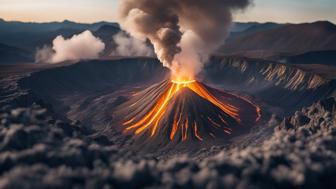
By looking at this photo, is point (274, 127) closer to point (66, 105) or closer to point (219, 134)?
point (219, 134)

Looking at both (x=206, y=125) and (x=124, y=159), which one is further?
(x=206, y=125)

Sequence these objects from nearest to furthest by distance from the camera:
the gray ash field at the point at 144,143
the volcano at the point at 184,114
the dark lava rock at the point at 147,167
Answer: the dark lava rock at the point at 147,167
the gray ash field at the point at 144,143
the volcano at the point at 184,114

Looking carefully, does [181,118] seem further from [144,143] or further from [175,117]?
[144,143]

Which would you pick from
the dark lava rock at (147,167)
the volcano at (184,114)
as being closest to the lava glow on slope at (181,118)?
the volcano at (184,114)

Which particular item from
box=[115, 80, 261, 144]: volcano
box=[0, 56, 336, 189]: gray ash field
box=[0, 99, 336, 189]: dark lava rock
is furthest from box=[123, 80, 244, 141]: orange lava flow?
box=[0, 99, 336, 189]: dark lava rock

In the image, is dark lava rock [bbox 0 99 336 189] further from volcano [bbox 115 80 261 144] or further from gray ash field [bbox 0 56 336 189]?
volcano [bbox 115 80 261 144]

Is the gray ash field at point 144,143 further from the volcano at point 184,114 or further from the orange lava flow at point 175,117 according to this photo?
the orange lava flow at point 175,117

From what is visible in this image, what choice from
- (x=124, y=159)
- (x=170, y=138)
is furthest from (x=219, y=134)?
(x=124, y=159)

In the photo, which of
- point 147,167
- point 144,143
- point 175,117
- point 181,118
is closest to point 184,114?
point 181,118
